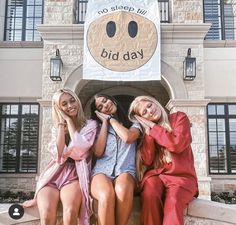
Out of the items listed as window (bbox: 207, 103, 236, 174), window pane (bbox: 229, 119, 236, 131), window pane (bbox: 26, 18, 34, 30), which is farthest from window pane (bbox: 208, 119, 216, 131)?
window pane (bbox: 26, 18, 34, 30)

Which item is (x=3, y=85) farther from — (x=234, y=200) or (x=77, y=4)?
(x=234, y=200)

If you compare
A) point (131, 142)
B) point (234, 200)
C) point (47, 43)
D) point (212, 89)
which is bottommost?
point (234, 200)

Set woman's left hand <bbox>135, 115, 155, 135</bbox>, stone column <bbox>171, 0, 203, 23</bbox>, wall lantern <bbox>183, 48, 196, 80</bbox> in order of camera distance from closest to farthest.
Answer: woman's left hand <bbox>135, 115, 155, 135</bbox> → wall lantern <bbox>183, 48, 196, 80</bbox> → stone column <bbox>171, 0, 203, 23</bbox>

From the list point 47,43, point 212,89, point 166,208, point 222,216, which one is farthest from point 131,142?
point 212,89

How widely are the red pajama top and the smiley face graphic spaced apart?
639cm

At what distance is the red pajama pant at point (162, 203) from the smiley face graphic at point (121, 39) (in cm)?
659

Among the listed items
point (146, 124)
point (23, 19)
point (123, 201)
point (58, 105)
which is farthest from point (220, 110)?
point (123, 201)

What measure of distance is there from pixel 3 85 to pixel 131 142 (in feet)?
28.1

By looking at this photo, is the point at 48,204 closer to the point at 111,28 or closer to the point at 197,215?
the point at 197,215

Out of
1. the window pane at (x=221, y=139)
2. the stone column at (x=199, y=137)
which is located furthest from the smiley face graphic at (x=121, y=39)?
the window pane at (x=221, y=139)

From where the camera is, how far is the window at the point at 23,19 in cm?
1154

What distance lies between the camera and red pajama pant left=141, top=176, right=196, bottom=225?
2.68 meters

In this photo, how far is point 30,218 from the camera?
295 centimetres

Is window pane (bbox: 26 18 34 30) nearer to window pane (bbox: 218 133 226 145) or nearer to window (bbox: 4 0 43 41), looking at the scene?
window (bbox: 4 0 43 41)
